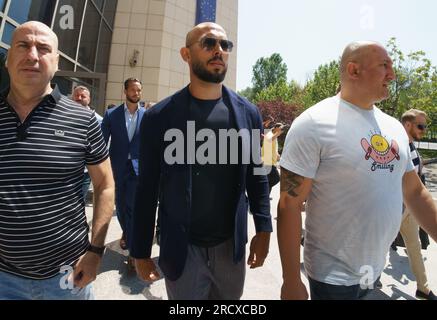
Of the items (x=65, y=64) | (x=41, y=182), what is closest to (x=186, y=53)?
(x=41, y=182)

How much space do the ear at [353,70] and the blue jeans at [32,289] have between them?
2.10 meters

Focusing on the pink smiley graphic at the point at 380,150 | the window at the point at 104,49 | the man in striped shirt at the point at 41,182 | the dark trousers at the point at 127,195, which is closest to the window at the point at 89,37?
the window at the point at 104,49

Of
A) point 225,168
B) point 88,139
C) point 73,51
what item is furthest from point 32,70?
point 73,51

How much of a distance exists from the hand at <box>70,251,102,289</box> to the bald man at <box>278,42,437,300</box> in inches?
44.3

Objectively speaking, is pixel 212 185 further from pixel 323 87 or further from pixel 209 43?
pixel 323 87

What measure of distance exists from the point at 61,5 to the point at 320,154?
1150 cm

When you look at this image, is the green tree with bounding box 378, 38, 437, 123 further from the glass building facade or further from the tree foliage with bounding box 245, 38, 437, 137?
the glass building facade

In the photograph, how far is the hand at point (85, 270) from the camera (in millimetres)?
1704

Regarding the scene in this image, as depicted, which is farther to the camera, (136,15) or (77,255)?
(136,15)

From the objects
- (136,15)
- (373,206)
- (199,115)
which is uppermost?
(136,15)

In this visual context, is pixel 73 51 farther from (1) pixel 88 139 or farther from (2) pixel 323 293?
(2) pixel 323 293

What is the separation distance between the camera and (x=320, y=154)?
5.47 ft

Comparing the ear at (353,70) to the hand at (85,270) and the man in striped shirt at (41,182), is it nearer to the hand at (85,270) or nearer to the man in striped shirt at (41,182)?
the man in striped shirt at (41,182)

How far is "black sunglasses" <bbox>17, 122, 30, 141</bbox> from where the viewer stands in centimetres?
158
